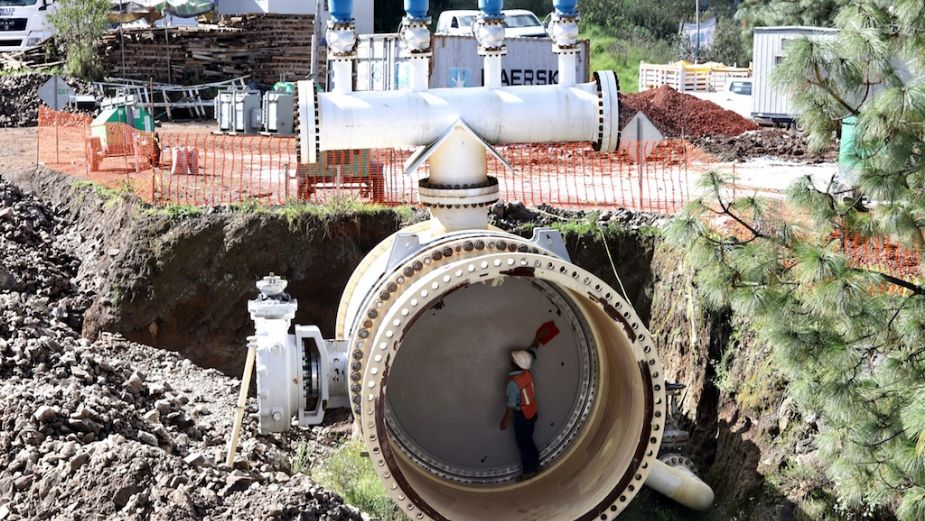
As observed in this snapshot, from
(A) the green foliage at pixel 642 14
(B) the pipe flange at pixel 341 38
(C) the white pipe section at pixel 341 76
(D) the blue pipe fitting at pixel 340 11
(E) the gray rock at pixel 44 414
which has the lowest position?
(E) the gray rock at pixel 44 414

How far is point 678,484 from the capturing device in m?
10.9

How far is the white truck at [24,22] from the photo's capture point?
34031 mm

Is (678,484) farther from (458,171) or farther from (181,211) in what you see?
(181,211)

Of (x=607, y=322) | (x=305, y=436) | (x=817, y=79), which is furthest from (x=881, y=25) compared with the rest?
(x=305, y=436)

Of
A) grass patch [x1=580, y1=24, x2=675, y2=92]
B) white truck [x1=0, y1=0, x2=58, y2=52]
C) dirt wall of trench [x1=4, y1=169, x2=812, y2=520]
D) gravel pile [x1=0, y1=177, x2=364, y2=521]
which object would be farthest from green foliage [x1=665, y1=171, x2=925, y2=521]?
grass patch [x1=580, y1=24, x2=675, y2=92]

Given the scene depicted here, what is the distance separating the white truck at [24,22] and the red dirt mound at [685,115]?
15.6 meters

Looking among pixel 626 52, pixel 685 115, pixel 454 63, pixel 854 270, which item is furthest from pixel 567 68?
pixel 626 52

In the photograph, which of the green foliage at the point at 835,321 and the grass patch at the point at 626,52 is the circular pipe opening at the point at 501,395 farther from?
the grass patch at the point at 626,52

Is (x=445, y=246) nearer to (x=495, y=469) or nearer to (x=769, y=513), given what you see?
(x=495, y=469)

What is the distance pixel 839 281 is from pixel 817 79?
1245 mm

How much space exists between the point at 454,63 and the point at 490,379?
56.5ft

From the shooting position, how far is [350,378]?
910 cm

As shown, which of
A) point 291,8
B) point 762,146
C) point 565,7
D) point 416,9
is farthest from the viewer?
point 291,8

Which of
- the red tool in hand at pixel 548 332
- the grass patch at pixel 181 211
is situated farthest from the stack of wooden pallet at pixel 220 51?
the red tool in hand at pixel 548 332
